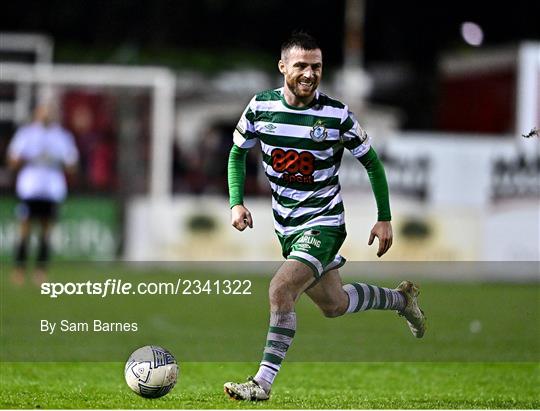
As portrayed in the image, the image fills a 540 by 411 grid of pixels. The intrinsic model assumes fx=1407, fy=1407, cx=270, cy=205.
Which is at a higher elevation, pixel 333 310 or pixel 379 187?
pixel 379 187

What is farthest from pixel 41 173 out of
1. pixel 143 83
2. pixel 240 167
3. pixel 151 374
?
pixel 151 374

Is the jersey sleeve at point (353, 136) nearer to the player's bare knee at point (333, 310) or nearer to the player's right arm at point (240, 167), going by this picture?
the player's right arm at point (240, 167)

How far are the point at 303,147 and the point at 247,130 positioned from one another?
0.37 m

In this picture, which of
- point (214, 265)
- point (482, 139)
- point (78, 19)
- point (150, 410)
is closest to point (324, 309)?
point (150, 410)

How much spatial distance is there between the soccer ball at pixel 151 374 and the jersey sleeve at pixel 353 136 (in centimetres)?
166

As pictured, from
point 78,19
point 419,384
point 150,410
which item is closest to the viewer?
point 150,410

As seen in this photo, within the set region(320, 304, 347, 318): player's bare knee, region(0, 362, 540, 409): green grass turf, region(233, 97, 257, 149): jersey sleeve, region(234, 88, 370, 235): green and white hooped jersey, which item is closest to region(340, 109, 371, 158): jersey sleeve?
region(234, 88, 370, 235): green and white hooped jersey

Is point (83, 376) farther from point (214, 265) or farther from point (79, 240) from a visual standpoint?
point (79, 240)

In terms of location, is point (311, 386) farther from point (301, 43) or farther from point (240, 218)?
point (301, 43)

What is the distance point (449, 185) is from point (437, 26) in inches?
739

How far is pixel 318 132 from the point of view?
8250mm

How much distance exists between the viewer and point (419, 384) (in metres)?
9.81

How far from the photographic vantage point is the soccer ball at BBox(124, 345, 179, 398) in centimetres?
824

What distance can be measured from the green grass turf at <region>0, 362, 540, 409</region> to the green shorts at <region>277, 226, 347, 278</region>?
0.84 metres
